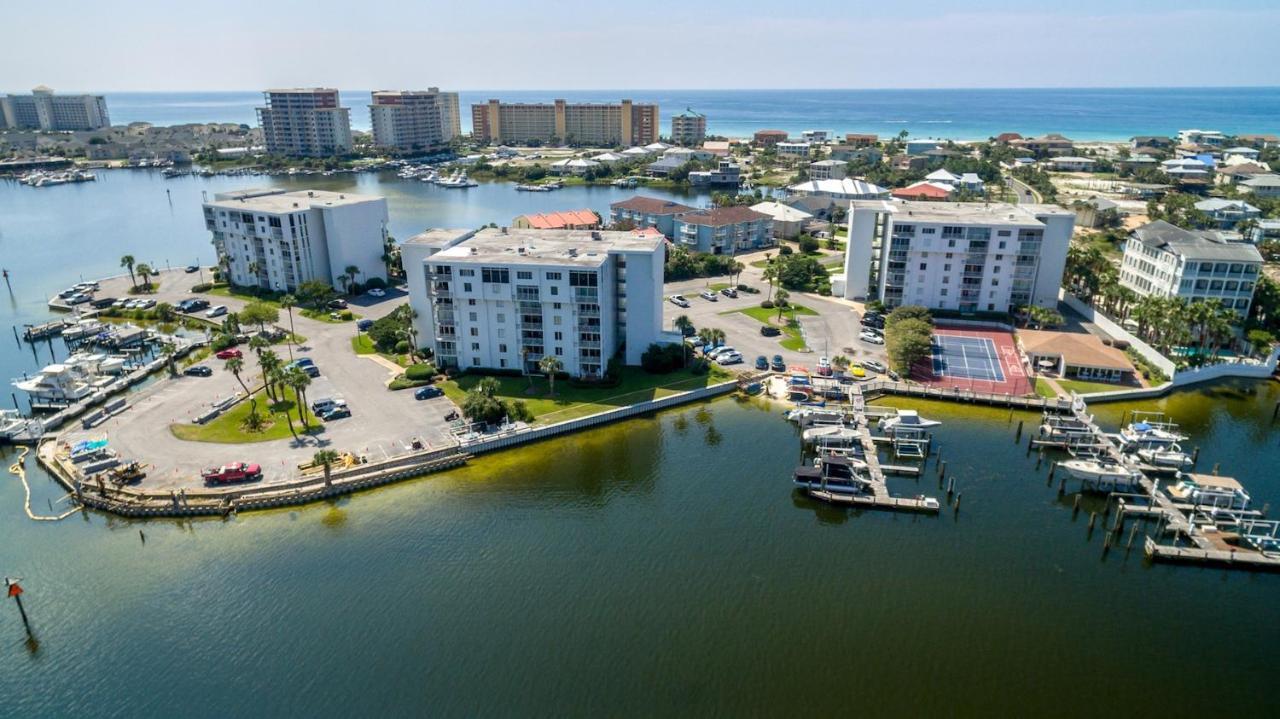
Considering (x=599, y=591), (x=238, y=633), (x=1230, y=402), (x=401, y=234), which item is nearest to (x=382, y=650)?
(x=238, y=633)

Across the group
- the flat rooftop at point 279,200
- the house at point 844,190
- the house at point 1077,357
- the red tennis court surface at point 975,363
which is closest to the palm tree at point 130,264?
the flat rooftop at point 279,200

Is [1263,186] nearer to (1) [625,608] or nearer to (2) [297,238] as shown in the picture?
(1) [625,608]

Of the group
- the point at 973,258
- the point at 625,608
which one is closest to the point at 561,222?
the point at 973,258

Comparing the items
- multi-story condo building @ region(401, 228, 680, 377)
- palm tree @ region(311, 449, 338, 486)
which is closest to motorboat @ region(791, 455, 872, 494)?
multi-story condo building @ region(401, 228, 680, 377)

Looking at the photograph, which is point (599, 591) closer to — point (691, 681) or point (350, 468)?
point (691, 681)

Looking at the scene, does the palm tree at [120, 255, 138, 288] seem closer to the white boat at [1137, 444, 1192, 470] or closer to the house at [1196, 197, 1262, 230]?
the white boat at [1137, 444, 1192, 470]

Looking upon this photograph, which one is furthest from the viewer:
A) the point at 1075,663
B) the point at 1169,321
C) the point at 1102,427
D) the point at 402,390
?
the point at 1169,321
